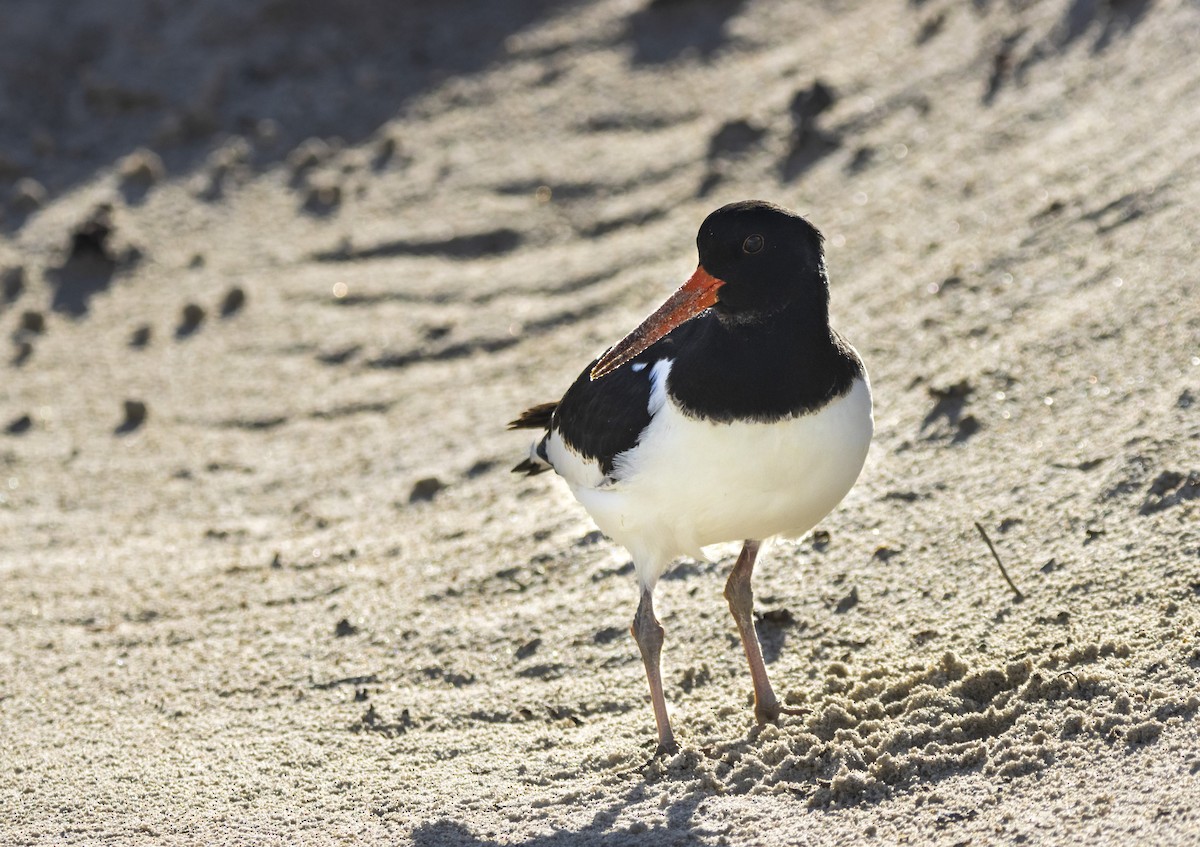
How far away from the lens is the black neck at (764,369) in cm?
411

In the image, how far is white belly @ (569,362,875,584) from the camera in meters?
4.14

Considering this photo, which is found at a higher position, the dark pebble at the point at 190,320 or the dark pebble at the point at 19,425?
the dark pebble at the point at 190,320

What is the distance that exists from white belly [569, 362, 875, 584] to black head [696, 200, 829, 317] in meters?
0.33

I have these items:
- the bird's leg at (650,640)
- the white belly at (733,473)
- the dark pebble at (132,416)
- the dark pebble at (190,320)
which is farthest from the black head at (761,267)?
the dark pebble at (190,320)

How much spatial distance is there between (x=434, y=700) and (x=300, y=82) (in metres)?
7.65

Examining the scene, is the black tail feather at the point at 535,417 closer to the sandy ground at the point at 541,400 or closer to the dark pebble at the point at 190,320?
the sandy ground at the point at 541,400

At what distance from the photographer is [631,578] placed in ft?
18.2

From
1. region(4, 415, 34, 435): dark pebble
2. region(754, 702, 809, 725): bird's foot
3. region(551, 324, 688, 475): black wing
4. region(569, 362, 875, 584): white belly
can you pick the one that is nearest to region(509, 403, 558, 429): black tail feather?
region(551, 324, 688, 475): black wing

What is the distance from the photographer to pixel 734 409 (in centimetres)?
411

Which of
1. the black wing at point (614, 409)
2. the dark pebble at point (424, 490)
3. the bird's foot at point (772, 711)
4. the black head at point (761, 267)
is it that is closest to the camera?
the black head at point (761, 267)

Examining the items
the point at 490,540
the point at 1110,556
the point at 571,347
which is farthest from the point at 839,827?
the point at 571,347

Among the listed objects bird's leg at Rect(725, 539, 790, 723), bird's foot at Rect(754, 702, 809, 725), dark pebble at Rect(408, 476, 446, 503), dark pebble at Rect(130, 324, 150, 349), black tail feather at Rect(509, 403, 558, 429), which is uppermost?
dark pebble at Rect(130, 324, 150, 349)

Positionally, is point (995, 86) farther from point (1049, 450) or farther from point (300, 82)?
point (300, 82)

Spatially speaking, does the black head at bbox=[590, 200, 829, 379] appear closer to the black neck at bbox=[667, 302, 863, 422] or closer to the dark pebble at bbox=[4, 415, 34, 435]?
the black neck at bbox=[667, 302, 863, 422]
